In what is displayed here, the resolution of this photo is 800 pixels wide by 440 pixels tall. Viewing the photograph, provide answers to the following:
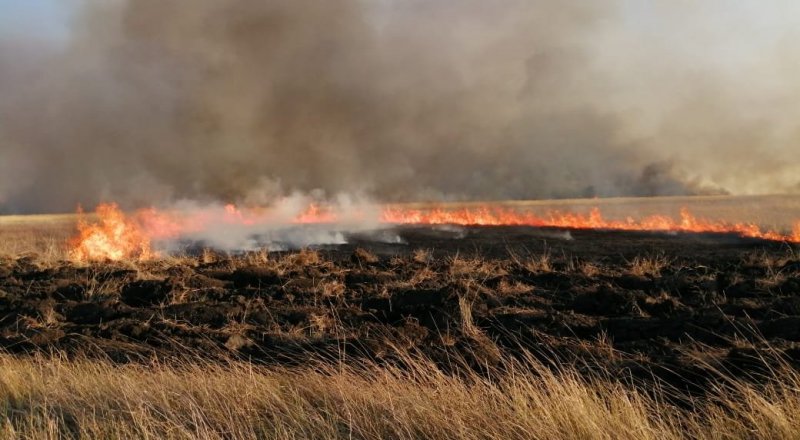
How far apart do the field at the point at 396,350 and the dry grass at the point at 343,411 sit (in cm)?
3

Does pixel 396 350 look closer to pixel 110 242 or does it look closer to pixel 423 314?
pixel 423 314

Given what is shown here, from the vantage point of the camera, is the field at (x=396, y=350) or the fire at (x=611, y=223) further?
the fire at (x=611, y=223)

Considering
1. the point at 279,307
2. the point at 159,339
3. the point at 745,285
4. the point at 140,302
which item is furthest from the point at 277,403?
the point at 745,285

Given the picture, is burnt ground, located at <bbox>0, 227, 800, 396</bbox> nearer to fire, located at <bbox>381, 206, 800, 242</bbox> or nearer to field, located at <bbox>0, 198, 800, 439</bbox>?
field, located at <bbox>0, 198, 800, 439</bbox>

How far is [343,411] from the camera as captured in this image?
4867 millimetres

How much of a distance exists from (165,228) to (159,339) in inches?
1061

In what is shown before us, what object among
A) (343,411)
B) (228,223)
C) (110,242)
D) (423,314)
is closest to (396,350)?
(343,411)

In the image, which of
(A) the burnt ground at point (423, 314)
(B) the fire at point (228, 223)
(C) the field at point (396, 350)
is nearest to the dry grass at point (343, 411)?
(C) the field at point (396, 350)

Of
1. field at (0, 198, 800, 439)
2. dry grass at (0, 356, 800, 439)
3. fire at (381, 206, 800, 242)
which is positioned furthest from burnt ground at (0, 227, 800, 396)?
fire at (381, 206, 800, 242)

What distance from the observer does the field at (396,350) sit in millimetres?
4551

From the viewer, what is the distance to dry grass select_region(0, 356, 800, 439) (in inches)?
167

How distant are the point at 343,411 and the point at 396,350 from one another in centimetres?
149

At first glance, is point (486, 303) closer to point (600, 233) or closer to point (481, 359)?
point (481, 359)

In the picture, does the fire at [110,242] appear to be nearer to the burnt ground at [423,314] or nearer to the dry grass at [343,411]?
the burnt ground at [423,314]
